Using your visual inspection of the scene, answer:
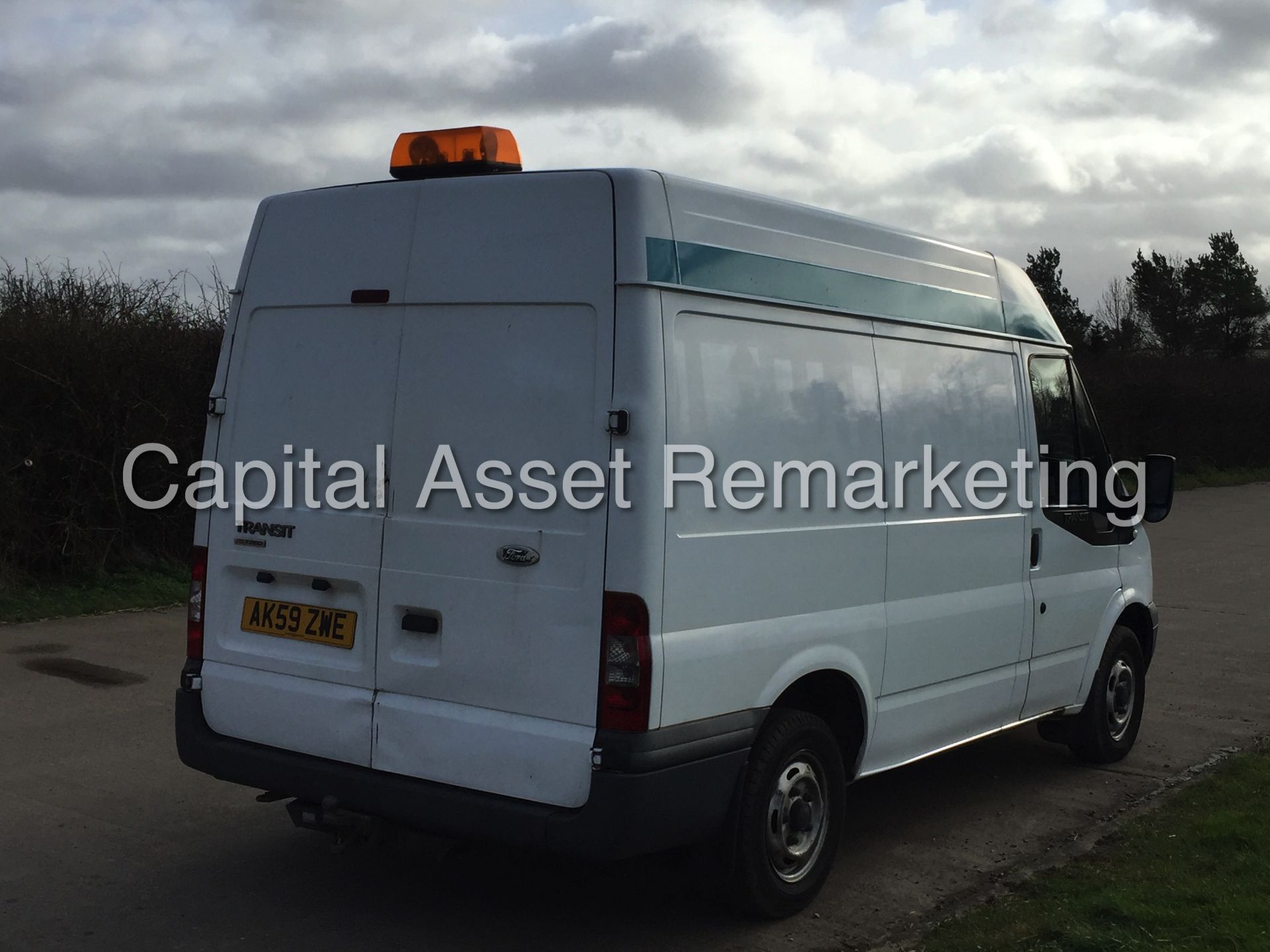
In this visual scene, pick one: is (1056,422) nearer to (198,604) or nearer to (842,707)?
(842,707)

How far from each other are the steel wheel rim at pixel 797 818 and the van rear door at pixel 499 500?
91 cm

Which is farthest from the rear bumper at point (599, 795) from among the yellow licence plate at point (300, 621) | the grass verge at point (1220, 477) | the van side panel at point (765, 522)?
the grass verge at point (1220, 477)

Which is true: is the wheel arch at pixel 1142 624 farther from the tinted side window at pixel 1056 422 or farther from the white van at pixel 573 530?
the white van at pixel 573 530

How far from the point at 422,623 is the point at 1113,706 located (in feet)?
13.9

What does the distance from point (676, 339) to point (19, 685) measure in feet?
18.7

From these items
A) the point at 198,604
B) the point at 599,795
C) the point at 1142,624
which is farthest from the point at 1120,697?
the point at 198,604

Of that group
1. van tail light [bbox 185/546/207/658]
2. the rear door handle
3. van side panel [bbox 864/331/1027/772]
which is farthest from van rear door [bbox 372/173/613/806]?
van side panel [bbox 864/331/1027/772]

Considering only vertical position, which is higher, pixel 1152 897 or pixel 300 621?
pixel 300 621

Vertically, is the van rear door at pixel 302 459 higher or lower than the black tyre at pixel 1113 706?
higher

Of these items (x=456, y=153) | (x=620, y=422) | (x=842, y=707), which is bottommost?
(x=842, y=707)

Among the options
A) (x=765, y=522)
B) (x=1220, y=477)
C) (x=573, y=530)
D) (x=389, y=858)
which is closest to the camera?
(x=573, y=530)

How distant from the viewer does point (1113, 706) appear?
7148 mm

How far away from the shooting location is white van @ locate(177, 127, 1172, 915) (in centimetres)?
420

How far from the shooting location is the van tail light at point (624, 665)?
13.5ft
